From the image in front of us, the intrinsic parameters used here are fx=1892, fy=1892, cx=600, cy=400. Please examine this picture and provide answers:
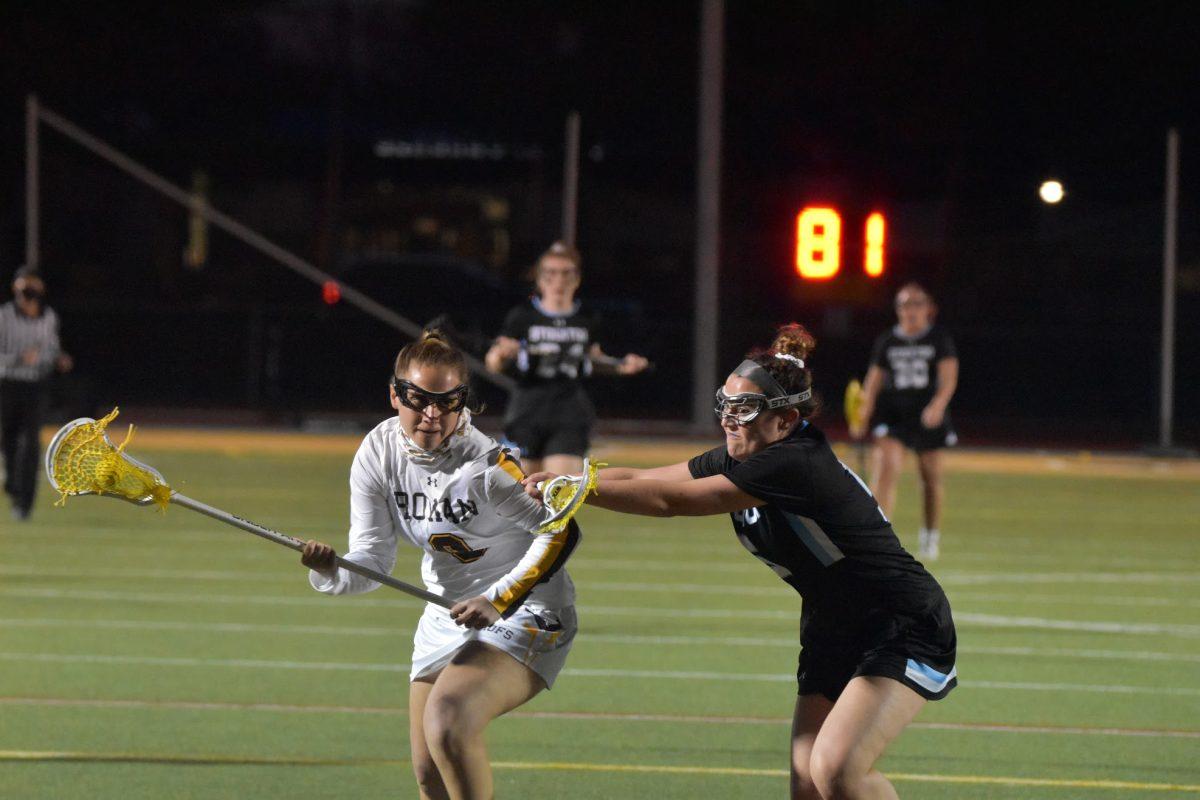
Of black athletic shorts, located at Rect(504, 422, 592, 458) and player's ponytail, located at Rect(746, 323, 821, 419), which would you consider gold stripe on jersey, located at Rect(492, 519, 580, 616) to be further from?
black athletic shorts, located at Rect(504, 422, 592, 458)

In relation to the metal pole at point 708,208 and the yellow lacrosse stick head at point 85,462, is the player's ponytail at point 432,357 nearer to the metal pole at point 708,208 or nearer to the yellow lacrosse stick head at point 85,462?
the yellow lacrosse stick head at point 85,462

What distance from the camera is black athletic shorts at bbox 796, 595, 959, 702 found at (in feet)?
18.2

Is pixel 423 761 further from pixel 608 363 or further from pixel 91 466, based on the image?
pixel 608 363

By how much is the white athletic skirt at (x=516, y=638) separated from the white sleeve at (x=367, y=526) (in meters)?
0.24

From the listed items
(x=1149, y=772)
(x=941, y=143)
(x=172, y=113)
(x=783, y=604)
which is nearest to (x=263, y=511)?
(x=783, y=604)

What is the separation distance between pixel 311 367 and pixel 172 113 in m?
9.77

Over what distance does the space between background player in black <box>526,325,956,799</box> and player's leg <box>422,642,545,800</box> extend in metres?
0.59

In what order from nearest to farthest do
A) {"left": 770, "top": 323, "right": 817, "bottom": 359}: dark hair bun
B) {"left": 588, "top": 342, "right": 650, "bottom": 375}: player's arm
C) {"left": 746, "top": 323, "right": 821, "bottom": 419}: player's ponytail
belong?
1. {"left": 746, "top": 323, "right": 821, "bottom": 419}: player's ponytail
2. {"left": 770, "top": 323, "right": 817, "bottom": 359}: dark hair bun
3. {"left": 588, "top": 342, "right": 650, "bottom": 375}: player's arm

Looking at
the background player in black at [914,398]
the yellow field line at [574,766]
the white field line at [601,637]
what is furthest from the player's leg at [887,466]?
the yellow field line at [574,766]

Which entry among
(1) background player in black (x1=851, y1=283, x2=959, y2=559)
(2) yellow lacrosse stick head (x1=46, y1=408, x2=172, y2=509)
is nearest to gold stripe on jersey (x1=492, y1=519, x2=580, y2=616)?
(2) yellow lacrosse stick head (x1=46, y1=408, x2=172, y2=509)

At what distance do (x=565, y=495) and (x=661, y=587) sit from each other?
24.3 feet

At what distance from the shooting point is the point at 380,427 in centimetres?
607

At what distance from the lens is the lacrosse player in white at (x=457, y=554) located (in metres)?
5.62

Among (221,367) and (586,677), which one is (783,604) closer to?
(586,677)
